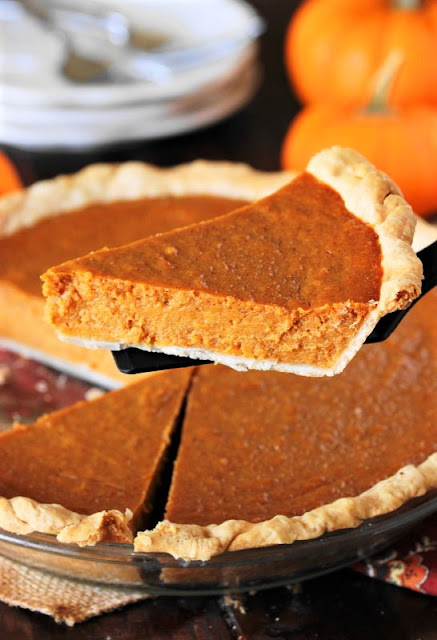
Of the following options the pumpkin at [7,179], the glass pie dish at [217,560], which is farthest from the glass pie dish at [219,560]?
the pumpkin at [7,179]

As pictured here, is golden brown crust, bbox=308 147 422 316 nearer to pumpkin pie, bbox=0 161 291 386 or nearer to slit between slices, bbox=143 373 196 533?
slit between slices, bbox=143 373 196 533

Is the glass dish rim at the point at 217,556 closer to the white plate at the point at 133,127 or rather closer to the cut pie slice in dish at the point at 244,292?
the cut pie slice in dish at the point at 244,292

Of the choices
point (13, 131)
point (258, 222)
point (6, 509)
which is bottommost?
point (13, 131)

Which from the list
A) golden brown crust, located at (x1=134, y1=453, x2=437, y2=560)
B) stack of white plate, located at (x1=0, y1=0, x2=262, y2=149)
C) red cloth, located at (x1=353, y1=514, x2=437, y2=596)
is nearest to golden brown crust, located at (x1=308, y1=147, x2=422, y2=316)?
golden brown crust, located at (x1=134, y1=453, x2=437, y2=560)

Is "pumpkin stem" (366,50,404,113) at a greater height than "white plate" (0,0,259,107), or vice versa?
"pumpkin stem" (366,50,404,113)

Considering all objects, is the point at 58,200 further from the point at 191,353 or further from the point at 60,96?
the point at 191,353

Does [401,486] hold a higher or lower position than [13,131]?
higher

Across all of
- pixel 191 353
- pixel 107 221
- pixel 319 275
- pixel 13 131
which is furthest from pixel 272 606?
pixel 13 131
